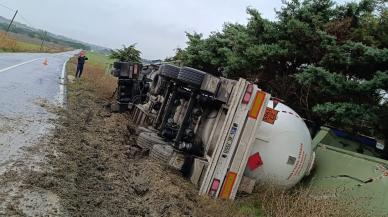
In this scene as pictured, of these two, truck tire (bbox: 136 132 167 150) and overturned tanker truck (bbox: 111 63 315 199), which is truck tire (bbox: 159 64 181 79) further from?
truck tire (bbox: 136 132 167 150)

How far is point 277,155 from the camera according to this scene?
285 inches

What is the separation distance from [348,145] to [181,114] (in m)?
3.25

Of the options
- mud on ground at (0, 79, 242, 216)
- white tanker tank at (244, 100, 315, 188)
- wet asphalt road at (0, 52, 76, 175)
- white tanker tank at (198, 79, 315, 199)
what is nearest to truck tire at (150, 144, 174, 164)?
mud on ground at (0, 79, 242, 216)

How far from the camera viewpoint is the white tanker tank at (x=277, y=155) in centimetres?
723

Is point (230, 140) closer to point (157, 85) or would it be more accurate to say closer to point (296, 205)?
point (296, 205)

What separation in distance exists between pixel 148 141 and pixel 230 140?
194 centimetres

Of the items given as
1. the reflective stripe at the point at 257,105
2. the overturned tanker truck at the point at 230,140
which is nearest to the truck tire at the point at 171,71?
the overturned tanker truck at the point at 230,140

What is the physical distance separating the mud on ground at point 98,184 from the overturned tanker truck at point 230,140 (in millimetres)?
296

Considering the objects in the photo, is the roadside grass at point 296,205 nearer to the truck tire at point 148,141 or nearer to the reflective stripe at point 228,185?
the reflective stripe at point 228,185

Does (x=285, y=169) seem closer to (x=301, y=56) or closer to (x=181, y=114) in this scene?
(x=181, y=114)

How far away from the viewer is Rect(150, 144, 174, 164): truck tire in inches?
292

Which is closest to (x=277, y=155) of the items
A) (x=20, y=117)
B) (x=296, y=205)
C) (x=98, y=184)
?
(x=296, y=205)

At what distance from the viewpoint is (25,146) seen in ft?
22.8

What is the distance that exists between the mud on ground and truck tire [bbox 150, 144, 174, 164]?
0.41ft
